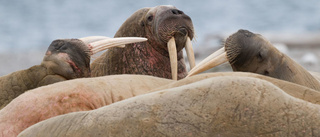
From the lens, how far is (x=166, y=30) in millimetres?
6152

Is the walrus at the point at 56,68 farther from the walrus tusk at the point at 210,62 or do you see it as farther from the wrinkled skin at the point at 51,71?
the walrus tusk at the point at 210,62

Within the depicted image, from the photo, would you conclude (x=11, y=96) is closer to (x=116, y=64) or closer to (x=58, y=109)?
(x=58, y=109)

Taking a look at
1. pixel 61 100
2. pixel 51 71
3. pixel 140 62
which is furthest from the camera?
pixel 140 62

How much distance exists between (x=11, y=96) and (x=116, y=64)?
6.41ft

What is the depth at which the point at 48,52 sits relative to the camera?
5.28 m

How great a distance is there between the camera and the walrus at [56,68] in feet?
16.4

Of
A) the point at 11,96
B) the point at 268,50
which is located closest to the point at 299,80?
the point at 268,50

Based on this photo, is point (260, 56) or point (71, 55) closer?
point (260, 56)

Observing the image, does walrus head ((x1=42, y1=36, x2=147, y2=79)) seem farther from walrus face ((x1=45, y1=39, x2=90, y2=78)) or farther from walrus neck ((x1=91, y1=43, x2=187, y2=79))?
walrus neck ((x1=91, y1=43, x2=187, y2=79))

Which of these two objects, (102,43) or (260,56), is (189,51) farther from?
(260,56)

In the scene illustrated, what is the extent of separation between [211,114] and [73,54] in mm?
3074

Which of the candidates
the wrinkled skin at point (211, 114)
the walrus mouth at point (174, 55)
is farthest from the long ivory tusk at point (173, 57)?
the wrinkled skin at point (211, 114)

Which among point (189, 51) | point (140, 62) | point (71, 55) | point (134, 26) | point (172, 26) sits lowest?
point (140, 62)

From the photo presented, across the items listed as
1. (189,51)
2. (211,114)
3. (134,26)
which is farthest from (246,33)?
(211,114)
